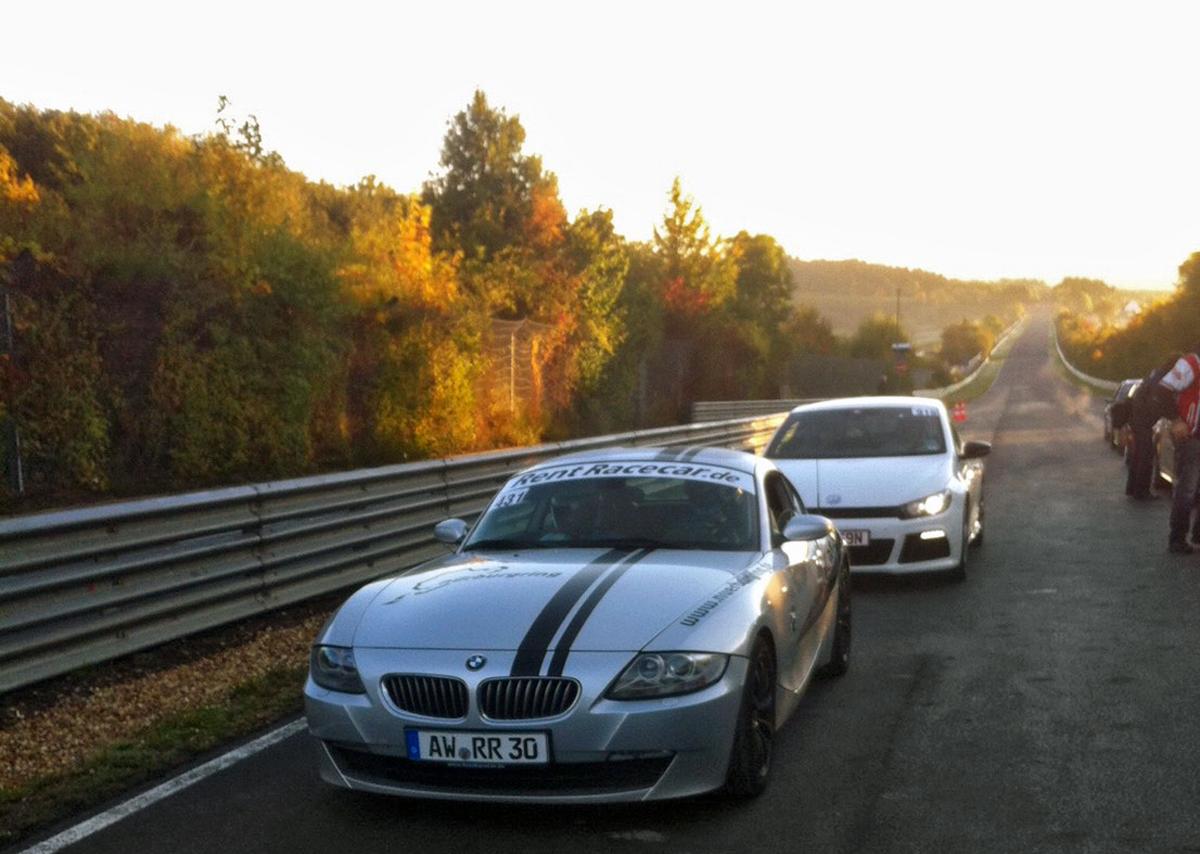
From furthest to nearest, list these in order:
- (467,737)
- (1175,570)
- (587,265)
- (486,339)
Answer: (587,265)
(486,339)
(1175,570)
(467,737)

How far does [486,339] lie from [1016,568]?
59.9 feet

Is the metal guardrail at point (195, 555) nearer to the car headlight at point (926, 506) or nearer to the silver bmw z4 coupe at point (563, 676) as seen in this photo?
the silver bmw z4 coupe at point (563, 676)

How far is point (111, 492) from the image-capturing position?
19.5 meters

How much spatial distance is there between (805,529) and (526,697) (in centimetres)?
227

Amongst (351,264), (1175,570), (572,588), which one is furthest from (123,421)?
Answer: (572,588)

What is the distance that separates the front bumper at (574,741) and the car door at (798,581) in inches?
41.2

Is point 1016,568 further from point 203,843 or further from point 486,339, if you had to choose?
point 486,339

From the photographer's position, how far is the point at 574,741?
16.9ft

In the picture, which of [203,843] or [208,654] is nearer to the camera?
[203,843]

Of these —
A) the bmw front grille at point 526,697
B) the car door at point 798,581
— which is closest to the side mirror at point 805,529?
the car door at point 798,581

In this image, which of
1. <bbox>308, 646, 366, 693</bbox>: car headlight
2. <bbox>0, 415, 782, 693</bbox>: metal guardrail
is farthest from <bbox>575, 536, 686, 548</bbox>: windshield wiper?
<bbox>0, 415, 782, 693</bbox>: metal guardrail

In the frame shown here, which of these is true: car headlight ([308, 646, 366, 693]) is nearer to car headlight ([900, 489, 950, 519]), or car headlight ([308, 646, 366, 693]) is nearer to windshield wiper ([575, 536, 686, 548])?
windshield wiper ([575, 536, 686, 548])

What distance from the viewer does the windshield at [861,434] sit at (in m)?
12.9

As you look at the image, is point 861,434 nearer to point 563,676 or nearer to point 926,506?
point 926,506
